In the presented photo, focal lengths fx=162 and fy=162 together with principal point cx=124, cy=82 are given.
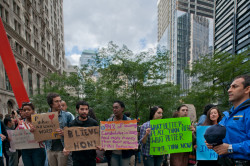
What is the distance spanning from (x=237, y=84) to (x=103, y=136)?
2.57 metres

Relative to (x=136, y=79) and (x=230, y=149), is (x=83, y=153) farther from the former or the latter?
(x=136, y=79)

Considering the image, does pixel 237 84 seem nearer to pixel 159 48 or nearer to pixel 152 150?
pixel 152 150

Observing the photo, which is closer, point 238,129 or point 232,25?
point 238,129

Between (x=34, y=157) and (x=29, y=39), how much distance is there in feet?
115

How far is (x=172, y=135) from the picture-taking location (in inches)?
139

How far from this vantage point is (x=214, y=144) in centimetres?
175

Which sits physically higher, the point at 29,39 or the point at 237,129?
the point at 29,39

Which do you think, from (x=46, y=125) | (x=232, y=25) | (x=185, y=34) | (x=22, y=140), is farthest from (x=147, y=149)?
(x=185, y=34)

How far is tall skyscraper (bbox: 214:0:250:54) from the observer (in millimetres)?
51344

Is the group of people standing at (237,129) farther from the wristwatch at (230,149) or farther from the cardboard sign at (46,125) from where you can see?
the cardboard sign at (46,125)

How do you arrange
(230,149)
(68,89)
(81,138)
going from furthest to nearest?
(68,89) → (81,138) → (230,149)

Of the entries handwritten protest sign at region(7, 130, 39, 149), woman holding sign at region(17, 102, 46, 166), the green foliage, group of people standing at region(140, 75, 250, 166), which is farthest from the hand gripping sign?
the green foliage

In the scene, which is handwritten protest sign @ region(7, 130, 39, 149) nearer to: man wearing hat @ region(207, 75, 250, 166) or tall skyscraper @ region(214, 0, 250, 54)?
man wearing hat @ region(207, 75, 250, 166)

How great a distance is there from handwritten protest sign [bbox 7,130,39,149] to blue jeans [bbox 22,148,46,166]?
0.13 m
